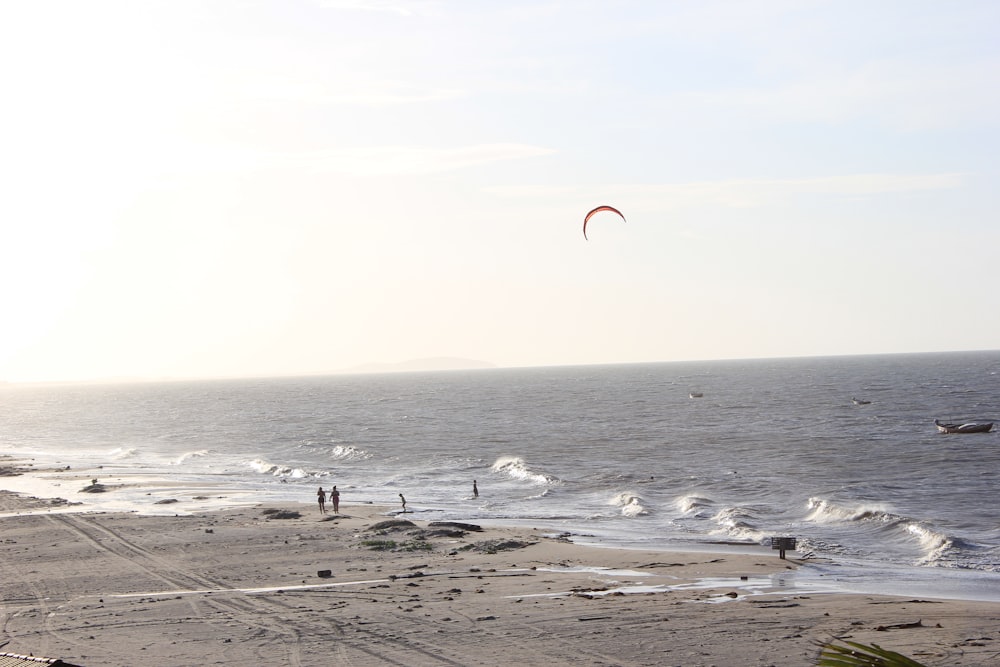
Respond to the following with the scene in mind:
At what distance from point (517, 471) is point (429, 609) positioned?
34193mm

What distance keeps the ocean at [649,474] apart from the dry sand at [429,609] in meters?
3.00

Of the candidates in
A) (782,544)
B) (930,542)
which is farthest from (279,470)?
(930,542)

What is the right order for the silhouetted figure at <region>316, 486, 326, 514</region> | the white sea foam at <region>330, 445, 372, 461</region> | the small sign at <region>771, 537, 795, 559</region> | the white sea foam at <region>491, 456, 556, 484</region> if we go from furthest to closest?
the white sea foam at <region>330, 445, 372, 461</region>
the white sea foam at <region>491, 456, 556, 484</region>
the silhouetted figure at <region>316, 486, 326, 514</region>
the small sign at <region>771, 537, 795, 559</region>

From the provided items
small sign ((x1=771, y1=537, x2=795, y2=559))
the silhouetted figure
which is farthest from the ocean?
the silhouetted figure

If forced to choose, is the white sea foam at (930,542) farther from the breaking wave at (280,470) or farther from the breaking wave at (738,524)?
the breaking wave at (280,470)

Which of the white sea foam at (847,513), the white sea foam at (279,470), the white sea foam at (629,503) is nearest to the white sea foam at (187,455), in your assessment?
the white sea foam at (279,470)

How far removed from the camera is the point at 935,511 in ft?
123

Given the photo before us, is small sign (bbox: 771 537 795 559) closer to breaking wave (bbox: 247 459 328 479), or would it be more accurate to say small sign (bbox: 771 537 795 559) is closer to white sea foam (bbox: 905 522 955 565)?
white sea foam (bbox: 905 522 955 565)

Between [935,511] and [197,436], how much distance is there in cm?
7919

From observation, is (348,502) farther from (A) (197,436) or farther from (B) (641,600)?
(A) (197,436)

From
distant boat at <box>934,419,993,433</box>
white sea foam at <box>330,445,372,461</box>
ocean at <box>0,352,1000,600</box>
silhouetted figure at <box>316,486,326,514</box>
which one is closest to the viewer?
ocean at <box>0,352,1000,600</box>

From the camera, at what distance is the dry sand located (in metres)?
18.4

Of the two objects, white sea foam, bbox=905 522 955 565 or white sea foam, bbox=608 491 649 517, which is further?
white sea foam, bbox=608 491 649 517

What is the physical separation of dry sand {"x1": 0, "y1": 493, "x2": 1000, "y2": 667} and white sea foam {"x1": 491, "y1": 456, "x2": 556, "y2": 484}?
20253 millimetres
